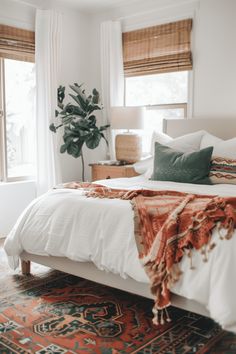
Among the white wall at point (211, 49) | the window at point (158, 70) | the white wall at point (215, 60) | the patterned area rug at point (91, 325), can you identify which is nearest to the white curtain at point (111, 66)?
the window at point (158, 70)

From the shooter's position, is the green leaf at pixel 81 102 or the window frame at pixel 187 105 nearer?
the window frame at pixel 187 105

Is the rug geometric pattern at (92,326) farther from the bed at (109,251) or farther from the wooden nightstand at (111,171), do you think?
the wooden nightstand at (111,171)

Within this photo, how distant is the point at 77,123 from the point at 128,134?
2.11ft

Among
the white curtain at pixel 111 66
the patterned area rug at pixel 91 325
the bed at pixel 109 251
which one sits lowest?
the patterned area rug at pixel 91 325

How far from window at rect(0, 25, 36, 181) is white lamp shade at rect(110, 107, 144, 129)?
1023mm

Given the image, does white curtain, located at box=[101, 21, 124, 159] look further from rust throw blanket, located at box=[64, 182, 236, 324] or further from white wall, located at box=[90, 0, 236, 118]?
rust throw blanket, located at box=[64, 182, 236, 324]

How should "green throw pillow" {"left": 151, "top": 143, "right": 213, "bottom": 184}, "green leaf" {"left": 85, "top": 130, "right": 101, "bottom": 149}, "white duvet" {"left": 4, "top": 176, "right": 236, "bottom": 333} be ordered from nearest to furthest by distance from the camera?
"white duvet" {"left": 4, "top": 176, "right": 236, "bottom": 333}
"green throw pillow" {"left": 151, "top": 143, "right": 213, "bottom": 184}
"green leaf" {"left": 85, "top": 130, "right": 101, "bottom": 149}

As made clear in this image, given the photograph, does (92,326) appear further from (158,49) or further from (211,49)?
(158,49)

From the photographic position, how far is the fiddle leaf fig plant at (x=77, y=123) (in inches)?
197

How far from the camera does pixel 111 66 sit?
5328mm

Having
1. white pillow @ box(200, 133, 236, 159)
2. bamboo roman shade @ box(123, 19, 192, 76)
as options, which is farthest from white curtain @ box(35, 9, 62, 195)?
white pillow @ box(200, 133, 236, 159)

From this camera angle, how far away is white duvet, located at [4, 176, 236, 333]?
2076 millimetres

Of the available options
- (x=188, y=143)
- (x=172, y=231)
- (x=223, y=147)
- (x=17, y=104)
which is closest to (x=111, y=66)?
(x=17, y=104)

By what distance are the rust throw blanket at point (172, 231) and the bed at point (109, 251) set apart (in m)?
0.06
